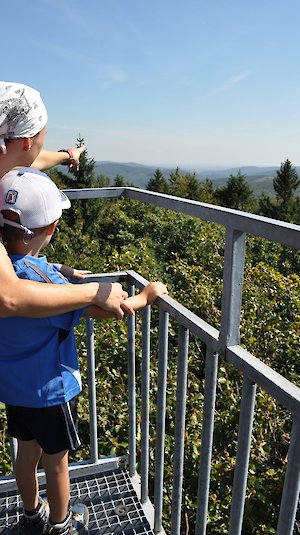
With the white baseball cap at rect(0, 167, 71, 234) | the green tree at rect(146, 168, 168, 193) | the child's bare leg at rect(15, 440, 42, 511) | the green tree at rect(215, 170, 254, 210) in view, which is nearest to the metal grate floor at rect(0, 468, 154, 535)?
the child's bare leg at rect(15, 440, 42, 511)

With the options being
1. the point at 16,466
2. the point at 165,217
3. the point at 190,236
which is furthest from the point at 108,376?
the point at 165,217

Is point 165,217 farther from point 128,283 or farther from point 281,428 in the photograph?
point 128,283

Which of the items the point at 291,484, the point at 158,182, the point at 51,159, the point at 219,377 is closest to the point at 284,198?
the point at 158,182

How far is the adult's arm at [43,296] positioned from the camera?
Result: 1.14 meters

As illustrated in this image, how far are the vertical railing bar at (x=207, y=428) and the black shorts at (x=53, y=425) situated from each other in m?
0.44

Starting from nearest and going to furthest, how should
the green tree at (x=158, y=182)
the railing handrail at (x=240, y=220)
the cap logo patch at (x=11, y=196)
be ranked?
1. the railing handrail at (x=240, y=220)
2. the cap logo patch at (x=11, y=196)
3. the green tree at (x=158, y=182)

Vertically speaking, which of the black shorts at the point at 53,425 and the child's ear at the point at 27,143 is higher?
the child's ear at the point at 27,143

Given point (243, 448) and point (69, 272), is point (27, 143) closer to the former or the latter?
point (69, 272)

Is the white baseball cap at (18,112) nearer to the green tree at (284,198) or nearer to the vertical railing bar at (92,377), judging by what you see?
the vertical railing bar at (92,377)

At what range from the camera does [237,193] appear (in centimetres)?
3275

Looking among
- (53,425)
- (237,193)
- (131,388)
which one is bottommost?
(237,193)

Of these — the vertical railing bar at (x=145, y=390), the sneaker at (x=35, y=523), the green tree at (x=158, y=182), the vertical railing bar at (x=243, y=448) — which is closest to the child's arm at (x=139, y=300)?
the vertical railing bar at (x=145, y=390)

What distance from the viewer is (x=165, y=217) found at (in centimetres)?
1565

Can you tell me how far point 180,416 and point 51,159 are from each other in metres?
1.13
